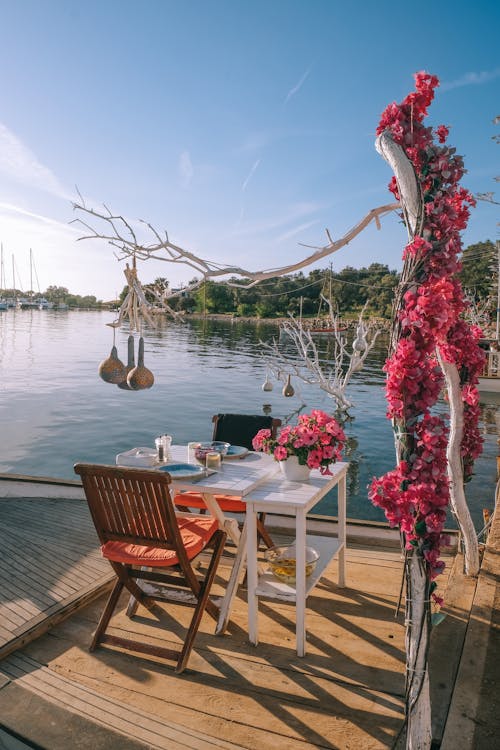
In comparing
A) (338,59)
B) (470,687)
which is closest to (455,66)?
(338,59)

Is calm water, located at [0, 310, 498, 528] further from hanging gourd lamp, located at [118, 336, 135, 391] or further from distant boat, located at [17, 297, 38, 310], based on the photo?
distant boat, located at [17, 297, 38, 310]

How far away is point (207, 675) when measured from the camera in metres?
2.58

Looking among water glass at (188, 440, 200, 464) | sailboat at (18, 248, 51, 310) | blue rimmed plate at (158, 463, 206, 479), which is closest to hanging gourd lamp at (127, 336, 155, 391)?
water glass at (188, 440, 200, 464)

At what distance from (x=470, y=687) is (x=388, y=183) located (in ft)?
6.85

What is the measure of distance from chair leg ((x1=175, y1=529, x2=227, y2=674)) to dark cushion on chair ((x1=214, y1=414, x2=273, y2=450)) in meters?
1.43

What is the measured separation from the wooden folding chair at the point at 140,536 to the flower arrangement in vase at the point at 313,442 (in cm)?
71

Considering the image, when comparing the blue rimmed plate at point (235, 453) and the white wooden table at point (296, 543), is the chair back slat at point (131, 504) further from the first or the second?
the blue rimmed plate at point (235, 453)

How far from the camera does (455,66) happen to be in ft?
23.4

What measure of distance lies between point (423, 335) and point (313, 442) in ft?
4.52

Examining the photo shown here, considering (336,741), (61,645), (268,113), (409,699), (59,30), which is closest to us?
(409,699)

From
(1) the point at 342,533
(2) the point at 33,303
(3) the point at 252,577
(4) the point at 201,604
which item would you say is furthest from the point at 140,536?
(2) the point at 33,303

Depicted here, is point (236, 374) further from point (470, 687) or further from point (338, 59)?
point (470, 687)

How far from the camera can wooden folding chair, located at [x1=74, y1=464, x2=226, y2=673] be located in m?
2.66

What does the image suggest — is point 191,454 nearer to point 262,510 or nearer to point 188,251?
point 262,510
